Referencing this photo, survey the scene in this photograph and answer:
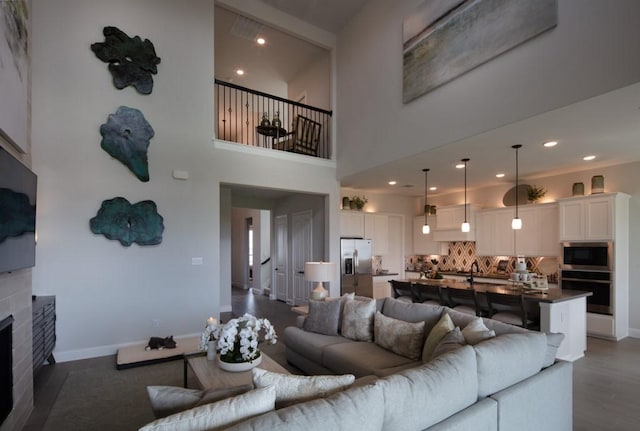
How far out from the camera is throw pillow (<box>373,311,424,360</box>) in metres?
2.98

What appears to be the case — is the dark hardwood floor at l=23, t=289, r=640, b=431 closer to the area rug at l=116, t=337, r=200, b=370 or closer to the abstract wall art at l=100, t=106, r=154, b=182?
the area rug at l=116, t=337, r=200, b=370

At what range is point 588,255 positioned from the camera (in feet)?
18.1

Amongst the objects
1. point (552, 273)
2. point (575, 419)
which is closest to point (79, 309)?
point (575, 419)

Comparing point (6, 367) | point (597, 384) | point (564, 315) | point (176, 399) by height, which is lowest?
point (597, 384)

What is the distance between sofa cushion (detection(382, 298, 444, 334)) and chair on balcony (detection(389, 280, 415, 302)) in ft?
5.79

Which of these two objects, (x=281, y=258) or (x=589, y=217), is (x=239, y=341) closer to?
(x=589, y=217)

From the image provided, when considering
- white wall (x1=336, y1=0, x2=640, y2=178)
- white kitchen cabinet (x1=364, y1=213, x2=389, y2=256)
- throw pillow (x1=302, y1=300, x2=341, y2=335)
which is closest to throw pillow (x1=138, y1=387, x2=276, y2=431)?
throw pillow (x1=302, y1=300, x2=341, y2=335)

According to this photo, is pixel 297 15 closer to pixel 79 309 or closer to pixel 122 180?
pixel 122 180

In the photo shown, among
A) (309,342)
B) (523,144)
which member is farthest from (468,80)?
(309,342)

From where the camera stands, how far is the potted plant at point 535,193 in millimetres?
6512

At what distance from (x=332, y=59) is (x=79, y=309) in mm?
6129

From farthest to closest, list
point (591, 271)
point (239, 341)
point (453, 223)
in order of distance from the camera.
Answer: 1. point (453, 223)
2. point (591, 271)
3. point (239, 341)

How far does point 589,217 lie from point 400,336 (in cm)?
452

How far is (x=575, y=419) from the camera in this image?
2840mm
